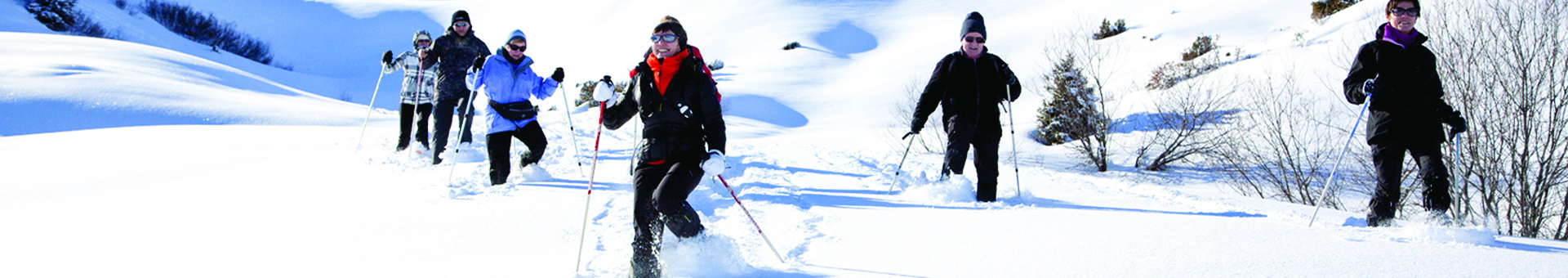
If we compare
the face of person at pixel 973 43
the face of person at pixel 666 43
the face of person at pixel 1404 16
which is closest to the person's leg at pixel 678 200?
the face of person at pixel 666 43

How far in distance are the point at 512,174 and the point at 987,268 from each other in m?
4.36

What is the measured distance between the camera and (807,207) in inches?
195

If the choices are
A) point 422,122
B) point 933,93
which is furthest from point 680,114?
point 422,122

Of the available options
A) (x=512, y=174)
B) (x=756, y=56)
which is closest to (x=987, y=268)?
(x=512, y=174)

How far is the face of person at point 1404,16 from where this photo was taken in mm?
3775

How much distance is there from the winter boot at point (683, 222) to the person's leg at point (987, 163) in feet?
8.55

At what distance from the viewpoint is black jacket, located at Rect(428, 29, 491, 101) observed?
280 inches

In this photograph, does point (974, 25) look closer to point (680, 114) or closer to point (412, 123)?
point (680, 114)

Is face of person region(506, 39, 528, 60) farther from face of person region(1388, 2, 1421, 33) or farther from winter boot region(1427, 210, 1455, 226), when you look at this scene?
winter boot region(1427, 210, 1455, 226)

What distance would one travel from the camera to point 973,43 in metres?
5.07

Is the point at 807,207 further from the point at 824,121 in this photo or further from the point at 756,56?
the point at 756,56

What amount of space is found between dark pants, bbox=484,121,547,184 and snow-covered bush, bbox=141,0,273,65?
32626 mm

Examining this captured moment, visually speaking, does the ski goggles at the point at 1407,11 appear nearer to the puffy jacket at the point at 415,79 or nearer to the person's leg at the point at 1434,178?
the person's leg at the point at 1434,178

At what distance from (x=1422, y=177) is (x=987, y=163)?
2292 mm
